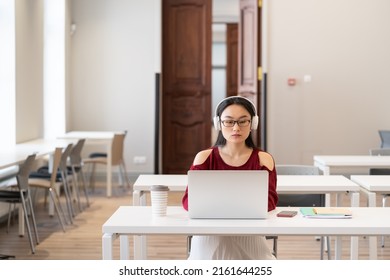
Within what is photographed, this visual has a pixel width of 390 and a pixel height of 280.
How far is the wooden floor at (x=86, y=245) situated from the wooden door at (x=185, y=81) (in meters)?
3.85

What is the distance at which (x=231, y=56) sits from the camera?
16125 mm

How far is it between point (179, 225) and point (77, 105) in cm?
834

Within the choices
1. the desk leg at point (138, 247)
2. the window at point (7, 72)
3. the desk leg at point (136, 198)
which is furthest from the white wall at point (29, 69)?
the desk leg at point (138, 247)

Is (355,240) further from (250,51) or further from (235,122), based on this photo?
(250,51)

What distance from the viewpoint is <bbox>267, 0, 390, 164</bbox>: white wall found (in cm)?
1119

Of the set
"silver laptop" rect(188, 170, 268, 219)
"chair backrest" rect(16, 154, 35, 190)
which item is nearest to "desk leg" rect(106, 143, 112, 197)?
"chair backrest" rect(16, 154, 35, 190)

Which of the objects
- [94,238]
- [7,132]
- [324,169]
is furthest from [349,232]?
[7,132]

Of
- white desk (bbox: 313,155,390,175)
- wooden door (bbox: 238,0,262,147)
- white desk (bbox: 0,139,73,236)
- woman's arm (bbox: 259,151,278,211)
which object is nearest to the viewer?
woman's arm (bbox: 259,151,278,211)

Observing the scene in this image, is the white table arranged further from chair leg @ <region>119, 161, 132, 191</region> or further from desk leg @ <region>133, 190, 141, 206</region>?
chair leg @ <region>119, 161, 132, 191</region>

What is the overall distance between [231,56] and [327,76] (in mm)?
5089

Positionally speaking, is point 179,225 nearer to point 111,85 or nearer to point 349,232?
point 349,232

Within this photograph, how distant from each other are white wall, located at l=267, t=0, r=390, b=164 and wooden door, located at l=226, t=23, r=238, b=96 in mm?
4731

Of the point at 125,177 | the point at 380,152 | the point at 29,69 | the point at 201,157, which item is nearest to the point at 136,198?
the point at 201,157

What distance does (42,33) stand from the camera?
32.2 feet
